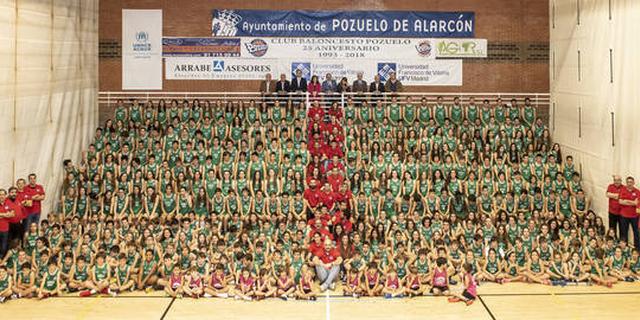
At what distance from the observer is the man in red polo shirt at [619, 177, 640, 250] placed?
1424 cm

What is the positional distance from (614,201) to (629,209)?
403 mm

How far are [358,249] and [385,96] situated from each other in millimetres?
7524

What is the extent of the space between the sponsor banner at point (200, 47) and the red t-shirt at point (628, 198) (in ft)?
39.1

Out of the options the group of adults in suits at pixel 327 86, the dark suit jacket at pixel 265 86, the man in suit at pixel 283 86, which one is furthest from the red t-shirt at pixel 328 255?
the dark suit jacket at pixel 265 86

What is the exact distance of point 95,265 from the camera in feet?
41.8

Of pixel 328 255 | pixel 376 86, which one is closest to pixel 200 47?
pixel 376 86

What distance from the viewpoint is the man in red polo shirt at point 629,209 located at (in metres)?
14.2

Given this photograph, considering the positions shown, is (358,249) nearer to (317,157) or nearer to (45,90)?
(317,157)

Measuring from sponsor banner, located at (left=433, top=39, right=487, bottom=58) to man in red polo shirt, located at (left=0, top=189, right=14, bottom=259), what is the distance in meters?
13.3

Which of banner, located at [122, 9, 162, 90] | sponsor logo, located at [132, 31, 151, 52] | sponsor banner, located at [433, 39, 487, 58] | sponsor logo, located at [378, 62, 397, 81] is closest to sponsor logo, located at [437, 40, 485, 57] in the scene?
sponsor banner, located at [433, 39, 487, 58]

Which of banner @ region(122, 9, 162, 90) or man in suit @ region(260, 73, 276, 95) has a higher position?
banner @ region(122, 9, 162, 90)

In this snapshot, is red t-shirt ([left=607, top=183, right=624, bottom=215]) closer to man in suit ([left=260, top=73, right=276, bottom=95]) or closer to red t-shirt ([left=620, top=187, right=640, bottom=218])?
red t-shirt ([left=620, top=187, right=640, bottom=218])

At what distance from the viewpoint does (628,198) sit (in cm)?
1427

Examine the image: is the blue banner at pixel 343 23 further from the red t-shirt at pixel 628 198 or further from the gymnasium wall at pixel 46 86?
the red t-shirt at pixel 628 198
